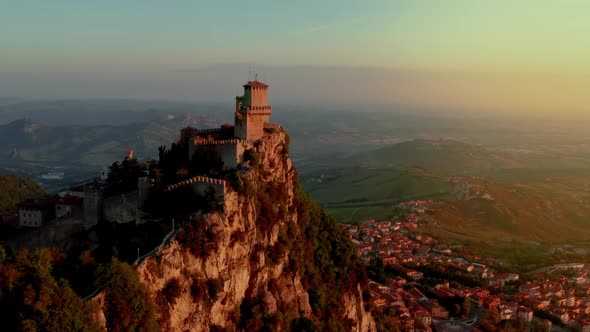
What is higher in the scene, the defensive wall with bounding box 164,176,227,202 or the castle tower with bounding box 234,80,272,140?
the castle tower with bounding box 234,80,272,140

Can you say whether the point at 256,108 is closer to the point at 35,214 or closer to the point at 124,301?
the point at 35,214

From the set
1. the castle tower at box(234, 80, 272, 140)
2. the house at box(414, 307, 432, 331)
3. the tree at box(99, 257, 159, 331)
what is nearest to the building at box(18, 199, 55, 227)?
the tree at box(99, 257, 159, 331)

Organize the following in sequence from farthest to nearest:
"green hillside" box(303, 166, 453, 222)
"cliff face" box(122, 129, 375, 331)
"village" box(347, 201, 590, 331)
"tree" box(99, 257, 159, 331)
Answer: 1. "green hillside" box(303, 166, 453, 222)
2. "village" box(347, 201, 590, 331)
3. "cliff face" box(122, 129, 375, 331)
4. "tree" box(99, 257, 159, 331)

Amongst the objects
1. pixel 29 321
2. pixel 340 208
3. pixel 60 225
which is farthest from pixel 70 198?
pixel 340 208

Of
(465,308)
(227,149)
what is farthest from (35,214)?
(465,308)

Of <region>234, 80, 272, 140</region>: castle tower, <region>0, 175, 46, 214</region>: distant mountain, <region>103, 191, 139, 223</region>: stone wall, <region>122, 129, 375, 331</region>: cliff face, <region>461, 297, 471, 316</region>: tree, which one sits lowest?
<region>461, 297, 471, 316</region>: tree

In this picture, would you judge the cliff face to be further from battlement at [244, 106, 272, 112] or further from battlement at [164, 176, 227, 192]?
battlement at [244, 106, 272, 112]

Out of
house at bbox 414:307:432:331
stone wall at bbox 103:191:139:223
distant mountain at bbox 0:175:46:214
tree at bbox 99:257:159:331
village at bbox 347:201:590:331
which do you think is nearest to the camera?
tree at bbox 99:257:159:331
